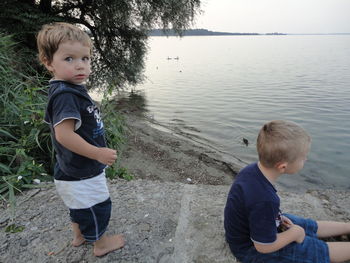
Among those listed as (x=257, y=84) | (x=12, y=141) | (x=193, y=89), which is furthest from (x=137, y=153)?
(x=257, y=84)

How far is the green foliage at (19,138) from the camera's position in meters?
3.02

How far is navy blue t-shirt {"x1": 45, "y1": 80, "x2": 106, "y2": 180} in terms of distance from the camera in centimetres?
173

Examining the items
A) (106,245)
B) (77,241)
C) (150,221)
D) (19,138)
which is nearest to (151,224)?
(150,221)

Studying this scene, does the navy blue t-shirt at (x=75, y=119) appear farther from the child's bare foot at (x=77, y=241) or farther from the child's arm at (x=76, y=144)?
the child's bare foot at (x=77, y=241)

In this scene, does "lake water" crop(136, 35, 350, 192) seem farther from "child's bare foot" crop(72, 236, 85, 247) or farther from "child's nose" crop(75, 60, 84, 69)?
"child's nose" crop(75, 60, 84, 69)

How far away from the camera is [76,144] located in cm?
174

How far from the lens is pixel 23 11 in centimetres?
883

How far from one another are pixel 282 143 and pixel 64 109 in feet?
4.35

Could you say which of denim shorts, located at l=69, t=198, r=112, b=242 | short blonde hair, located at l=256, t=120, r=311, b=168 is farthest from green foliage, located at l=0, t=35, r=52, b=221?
short blonde hair, located at l=256, t=120, r=311, b=168

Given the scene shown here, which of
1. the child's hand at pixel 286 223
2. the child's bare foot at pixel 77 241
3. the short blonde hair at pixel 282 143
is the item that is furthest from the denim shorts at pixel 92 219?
the child's hand at pixel 286 223

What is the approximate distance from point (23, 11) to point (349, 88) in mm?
17126

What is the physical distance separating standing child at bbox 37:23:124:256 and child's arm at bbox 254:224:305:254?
1085 mm

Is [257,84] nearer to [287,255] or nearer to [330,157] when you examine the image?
[330,157]

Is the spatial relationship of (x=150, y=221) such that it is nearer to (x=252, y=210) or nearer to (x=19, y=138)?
(x=252, y=210)
